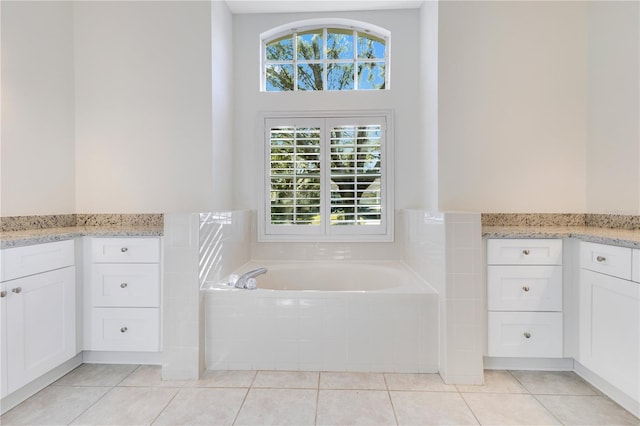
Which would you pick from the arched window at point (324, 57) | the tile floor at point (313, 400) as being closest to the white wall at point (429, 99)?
the arched window at point (324, 57)

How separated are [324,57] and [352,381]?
2.65 meters

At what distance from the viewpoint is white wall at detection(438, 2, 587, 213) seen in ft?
8.21

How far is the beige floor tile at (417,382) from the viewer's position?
189cm

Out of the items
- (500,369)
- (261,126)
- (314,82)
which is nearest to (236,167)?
(261,126)

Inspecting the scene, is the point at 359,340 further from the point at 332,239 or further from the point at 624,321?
the point at 624,321

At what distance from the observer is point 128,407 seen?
5.69 ft

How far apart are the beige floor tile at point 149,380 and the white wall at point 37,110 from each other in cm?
128

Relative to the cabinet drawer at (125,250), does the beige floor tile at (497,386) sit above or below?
below

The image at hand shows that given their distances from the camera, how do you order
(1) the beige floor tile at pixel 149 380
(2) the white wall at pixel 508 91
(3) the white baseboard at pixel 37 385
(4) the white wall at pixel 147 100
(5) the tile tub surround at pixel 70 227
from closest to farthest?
1. (3) the white baseboard at pixel 37 385
2. (5) the tile tub surround at pixel 70 227
3. (1) the beige floor tile at pixel 149 380
4. (2) the white wall at pixel 508 91
5. (4) the white wall at pixel 147 100

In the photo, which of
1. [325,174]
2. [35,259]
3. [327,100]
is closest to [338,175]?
[325,174]

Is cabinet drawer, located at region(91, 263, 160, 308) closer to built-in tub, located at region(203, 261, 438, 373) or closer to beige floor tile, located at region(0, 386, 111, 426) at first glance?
built-in tub, located at region(203, 261, 438, 373)

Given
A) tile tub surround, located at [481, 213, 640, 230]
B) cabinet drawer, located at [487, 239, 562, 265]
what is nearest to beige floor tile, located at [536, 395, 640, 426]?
cabinet drawer, located at [487, 239, 562, 265]

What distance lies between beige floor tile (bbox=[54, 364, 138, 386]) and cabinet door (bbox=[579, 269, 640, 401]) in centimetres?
265

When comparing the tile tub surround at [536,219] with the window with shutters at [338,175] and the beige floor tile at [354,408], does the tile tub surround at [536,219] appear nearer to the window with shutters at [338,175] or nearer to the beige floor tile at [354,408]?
the window with shutters at [338,175]
